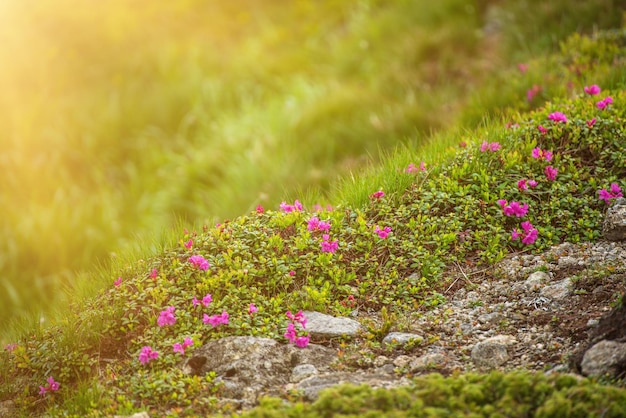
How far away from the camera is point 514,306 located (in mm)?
4129

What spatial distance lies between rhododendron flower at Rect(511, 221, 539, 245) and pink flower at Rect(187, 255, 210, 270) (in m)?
2.03

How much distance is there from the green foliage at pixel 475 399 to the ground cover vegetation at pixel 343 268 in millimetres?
10

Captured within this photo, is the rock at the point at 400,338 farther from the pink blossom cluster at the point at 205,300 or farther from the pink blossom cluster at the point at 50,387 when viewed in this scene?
the pink blossom cluster at the point at 50,387

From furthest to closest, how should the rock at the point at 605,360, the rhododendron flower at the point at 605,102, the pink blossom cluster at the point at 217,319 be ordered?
the rhododendron flower at the point at 605,102 → the pink blossom cluster at the point at 217,319 → the rock at the point at 605,360

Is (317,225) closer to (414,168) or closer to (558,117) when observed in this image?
(414,168)

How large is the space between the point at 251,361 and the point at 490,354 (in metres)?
1.32

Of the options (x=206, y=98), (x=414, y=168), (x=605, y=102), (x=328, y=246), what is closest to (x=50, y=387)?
(x=328, y=246)

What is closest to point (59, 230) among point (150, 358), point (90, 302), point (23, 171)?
point (23, 171)

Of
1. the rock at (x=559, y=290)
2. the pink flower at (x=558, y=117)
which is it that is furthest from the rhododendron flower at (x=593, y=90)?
the rock at (x=559, y=290)

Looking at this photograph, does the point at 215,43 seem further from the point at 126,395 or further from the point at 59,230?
the point at 126,395

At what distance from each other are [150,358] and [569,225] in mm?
2828

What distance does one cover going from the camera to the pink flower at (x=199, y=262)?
4.34 meters

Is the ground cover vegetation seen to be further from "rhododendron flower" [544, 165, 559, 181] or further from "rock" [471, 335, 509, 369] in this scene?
"rock" [471, 335, 509, 369]

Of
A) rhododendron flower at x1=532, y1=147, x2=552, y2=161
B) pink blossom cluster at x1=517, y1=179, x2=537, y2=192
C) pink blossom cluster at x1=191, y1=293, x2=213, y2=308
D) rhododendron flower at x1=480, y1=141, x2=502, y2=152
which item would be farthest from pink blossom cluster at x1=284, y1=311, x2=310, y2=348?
rhododendron flower at x1=532, y1=147, x2=552, y2=161
